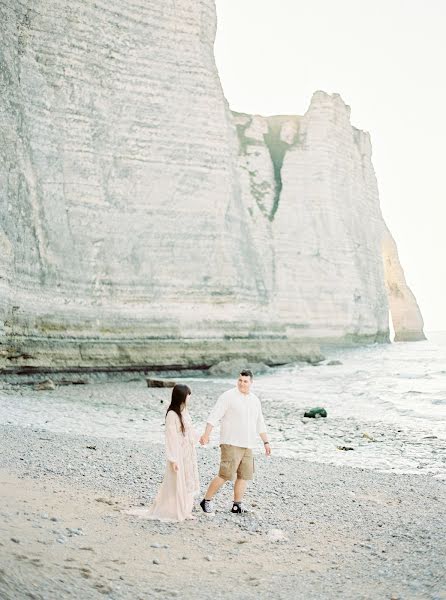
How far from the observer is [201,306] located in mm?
20016

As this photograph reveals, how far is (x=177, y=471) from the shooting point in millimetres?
4980

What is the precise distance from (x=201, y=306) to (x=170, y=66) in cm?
712

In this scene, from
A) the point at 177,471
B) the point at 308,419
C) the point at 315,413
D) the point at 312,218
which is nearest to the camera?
the point at 177,471

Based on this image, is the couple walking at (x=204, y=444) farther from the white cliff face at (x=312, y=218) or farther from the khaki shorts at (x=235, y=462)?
the white cliff face at (x=312, y=218)

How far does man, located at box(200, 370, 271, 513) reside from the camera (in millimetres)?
5332

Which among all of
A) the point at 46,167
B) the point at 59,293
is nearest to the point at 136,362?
the point at 59,293

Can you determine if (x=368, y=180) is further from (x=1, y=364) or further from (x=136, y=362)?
(x=1, y=364)

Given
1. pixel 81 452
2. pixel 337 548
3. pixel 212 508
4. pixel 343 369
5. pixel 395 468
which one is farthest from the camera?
pixel 343 369

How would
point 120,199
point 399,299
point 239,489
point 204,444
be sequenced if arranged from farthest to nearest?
point 399,299, point 120,199, point 239,489, point 204,444

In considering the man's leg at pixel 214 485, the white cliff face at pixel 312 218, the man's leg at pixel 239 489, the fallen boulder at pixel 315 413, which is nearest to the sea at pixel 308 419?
the fallen boulder at pixel 315 413

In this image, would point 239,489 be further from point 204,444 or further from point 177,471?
point 177,471

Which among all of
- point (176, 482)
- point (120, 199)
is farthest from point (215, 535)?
point (120, 199)

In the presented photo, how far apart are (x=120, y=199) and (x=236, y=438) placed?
14.2 meters

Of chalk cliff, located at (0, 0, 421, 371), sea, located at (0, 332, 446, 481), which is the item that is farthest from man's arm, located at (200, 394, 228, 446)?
chalk cliff, located at (0, 0, 421, 371)
